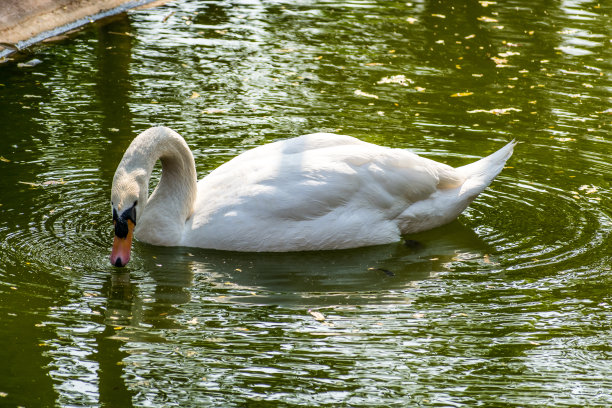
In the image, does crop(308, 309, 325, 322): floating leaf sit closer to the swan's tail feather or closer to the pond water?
the pond water

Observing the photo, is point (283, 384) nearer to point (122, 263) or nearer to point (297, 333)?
point (297, 333)

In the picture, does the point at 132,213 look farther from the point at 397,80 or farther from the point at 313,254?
the point at 397,80

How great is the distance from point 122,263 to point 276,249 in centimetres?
120

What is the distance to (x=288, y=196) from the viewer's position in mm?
7594

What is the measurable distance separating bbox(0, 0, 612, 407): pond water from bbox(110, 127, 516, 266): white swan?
0.48ft

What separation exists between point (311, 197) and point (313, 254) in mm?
448

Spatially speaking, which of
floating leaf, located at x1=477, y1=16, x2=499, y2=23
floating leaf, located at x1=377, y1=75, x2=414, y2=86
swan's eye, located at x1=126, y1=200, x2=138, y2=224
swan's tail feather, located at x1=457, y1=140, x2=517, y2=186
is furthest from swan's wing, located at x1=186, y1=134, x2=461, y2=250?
floating leaf, located at x1=477, y1=16, x2=499, y2=23

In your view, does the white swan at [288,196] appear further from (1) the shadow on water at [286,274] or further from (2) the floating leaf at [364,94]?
(2) the floating leaf at [364,94]

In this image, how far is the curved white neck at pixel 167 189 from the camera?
24.7 ft

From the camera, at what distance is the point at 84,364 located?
5945 mm

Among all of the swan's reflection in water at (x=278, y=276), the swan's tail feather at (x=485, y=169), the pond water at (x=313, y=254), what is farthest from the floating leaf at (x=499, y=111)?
the swan's reflection in water at (x=278, y=276)

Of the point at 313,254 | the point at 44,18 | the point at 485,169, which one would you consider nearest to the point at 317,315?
the point at 313,254

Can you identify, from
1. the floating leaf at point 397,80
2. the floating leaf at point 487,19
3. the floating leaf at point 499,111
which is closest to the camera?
the floating leaf at point 499,111

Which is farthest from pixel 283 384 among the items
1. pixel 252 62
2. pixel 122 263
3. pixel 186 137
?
pixel 252 62
